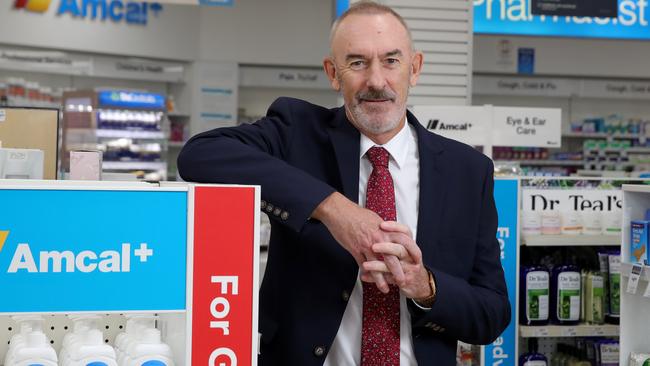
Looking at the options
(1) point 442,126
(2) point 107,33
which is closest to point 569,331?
(1) point 442,126

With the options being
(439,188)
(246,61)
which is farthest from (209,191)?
(246,61)

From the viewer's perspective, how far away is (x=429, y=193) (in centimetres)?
212

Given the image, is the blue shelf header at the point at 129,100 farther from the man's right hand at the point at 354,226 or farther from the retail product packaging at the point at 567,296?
the man's right hand at the point at 354,226

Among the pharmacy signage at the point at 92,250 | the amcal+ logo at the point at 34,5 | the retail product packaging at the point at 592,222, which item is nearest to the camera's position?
the pharmacy signage at the point at 92,250

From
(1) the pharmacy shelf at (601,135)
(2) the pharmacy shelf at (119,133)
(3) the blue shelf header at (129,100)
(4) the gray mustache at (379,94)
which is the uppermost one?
(3) the blue shelf header at (129,100)

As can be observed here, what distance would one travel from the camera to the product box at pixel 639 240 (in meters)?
3.34

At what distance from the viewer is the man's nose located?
6.61 feet

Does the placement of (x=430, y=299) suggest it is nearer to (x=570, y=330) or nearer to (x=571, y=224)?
(x=570, y=330)

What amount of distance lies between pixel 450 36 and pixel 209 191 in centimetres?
564

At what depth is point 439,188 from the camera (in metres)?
2.14

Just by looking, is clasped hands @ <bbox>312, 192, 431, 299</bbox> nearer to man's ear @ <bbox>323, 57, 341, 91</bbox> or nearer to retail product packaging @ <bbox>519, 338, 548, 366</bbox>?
man's ear @ <bbox>323, 57, 341, 91</bbox>

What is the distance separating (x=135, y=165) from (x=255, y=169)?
9730mm

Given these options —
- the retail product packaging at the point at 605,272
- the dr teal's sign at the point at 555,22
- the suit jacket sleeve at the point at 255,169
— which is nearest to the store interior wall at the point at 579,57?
the dr teal's sign at the point at 555,22

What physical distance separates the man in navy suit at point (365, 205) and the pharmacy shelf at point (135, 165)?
30.0 feet
